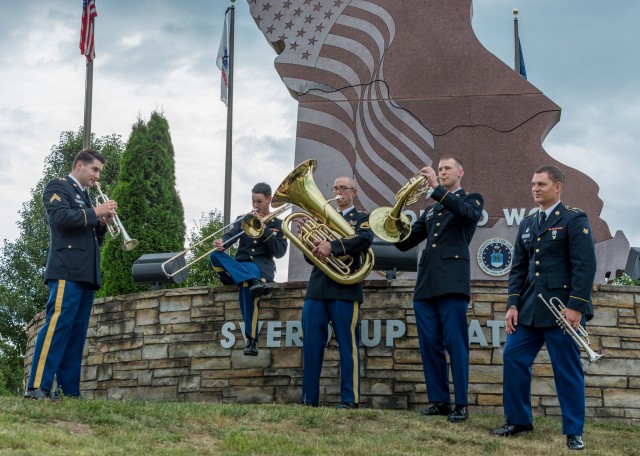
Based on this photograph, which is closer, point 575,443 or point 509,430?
point 575,443

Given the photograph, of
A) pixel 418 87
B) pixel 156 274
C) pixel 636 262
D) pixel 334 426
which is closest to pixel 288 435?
pixel 334 426

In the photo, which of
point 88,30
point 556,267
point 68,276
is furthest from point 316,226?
point 88,30

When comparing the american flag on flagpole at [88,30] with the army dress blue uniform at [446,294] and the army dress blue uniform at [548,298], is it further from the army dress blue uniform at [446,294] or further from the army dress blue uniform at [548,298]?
the army dress blue uniform at [548,298]

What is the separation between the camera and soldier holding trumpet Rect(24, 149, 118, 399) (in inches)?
258

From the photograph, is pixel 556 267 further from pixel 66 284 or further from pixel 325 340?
pixel 66 284

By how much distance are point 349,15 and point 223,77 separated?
269 inches

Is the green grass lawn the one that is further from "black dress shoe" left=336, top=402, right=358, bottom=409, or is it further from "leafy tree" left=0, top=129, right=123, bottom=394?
"leafy tree" left=0, top=129, right=123, bottom=394

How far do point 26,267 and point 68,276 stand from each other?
79.9 ft

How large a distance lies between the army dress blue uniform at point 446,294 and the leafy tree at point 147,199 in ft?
26.9

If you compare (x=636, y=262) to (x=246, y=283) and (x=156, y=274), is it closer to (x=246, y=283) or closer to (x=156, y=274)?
(x=246, y=283)

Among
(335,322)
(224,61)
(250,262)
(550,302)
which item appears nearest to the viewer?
(550,302)

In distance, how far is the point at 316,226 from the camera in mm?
7676

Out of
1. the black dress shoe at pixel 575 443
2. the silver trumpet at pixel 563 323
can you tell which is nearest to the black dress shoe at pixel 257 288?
the silver trumpet at pixel 563 323

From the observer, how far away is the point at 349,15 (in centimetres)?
1184
